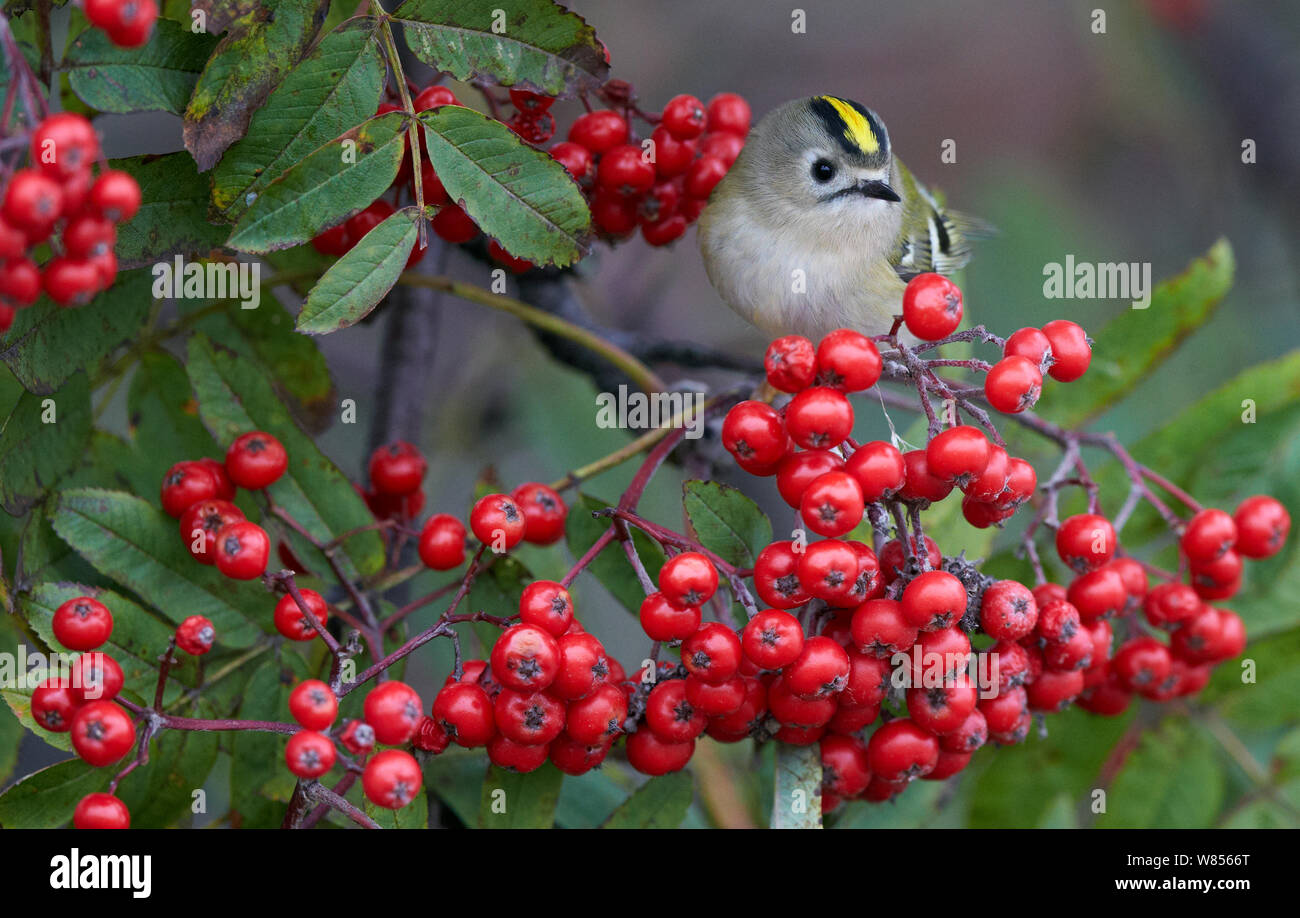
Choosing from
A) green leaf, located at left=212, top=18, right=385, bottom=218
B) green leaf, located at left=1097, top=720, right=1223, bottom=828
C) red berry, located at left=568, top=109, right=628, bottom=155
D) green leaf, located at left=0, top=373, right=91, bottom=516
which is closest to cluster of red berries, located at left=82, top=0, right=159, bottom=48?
green leaf, located at left=212, top=18, right=385, bottom=218

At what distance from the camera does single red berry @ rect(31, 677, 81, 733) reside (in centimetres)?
188

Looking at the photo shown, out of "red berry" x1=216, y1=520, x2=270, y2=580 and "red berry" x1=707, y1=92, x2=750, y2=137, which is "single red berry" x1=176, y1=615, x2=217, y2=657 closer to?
"red berry" x1=216, y1=520, x2=270, y2=580

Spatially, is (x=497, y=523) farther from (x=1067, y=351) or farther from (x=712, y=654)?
(x=1067, y=351)

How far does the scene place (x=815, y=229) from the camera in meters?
3.24

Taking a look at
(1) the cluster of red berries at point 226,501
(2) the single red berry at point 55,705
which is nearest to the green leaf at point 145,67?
(1) the cluster of red berries at point 226,501

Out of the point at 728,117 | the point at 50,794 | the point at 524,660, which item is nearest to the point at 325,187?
the point at 524,660

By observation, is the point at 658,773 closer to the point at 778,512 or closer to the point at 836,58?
the point at 778,512

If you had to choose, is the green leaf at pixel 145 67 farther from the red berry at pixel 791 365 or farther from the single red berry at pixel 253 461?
the red berry at pixel 791 365

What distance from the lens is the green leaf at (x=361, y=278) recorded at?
189cm

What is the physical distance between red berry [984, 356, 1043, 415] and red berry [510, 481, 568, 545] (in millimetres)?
896

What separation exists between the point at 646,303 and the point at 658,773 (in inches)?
92.7

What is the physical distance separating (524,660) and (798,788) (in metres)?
0.66

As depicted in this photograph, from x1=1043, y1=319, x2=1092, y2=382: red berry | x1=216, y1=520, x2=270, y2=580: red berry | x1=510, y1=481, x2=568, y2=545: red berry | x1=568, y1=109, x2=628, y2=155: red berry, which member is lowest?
x1=216, y1=520, x2=270, y2=580: red berry

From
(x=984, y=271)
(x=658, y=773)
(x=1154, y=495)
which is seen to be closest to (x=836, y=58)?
(x=984, y=271)
